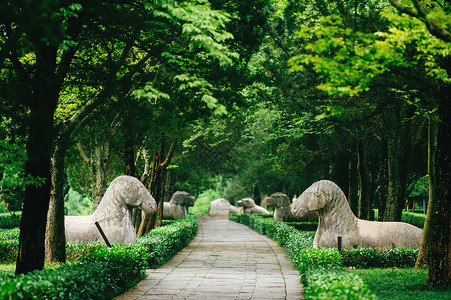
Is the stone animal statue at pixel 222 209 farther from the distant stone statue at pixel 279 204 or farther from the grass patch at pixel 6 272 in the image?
the grass patch at pixel 6 272

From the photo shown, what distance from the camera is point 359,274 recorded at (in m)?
10.1

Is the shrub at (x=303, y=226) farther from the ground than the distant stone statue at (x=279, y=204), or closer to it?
closer to it

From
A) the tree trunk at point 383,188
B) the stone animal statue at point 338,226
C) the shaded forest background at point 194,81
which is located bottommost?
the stone animal statue at point 338,226

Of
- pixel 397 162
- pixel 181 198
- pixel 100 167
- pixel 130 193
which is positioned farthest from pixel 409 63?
pixel 181 198

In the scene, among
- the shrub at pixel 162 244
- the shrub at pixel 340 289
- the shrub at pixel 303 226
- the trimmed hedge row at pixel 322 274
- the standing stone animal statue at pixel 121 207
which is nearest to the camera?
the shrub at pixel 340 289

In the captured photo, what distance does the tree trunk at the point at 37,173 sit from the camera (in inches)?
310

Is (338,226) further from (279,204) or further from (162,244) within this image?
(279,204)

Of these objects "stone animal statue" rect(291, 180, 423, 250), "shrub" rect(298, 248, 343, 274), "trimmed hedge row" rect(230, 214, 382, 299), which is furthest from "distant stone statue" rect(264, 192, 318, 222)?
"shrub" rect(298, 248, 343, 274)

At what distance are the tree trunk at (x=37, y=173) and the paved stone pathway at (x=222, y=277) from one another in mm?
1812

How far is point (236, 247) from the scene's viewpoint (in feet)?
61.2

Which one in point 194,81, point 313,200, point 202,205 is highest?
point 194,81

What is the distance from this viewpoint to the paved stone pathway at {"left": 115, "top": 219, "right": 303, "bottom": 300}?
8.70 metres

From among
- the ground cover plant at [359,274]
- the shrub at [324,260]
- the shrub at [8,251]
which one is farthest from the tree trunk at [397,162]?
the shrub at [8,251]

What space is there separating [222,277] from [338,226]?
3.35 metres
